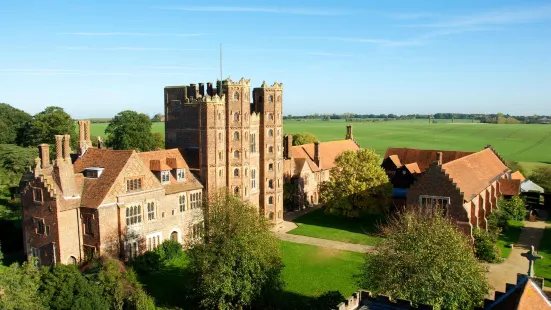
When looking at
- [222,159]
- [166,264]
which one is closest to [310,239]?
[222,159]

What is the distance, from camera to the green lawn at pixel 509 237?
44688mm

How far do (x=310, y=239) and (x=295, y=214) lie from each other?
12.8m

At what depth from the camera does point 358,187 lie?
54344 millimetres

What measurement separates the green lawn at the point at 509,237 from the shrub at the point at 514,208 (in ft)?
2.91

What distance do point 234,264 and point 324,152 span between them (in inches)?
1864

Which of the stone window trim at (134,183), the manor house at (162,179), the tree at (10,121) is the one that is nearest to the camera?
the manor house at (162,179)

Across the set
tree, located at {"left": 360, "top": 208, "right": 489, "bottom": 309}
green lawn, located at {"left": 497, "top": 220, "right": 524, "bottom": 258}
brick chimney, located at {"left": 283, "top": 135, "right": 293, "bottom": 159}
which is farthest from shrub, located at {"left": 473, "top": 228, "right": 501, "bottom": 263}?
brick chimney, located at {"left": 283, "top": 135, "right": 293, "bottom": 159}

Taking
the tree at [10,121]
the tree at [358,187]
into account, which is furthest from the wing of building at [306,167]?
the tree at [10,121]

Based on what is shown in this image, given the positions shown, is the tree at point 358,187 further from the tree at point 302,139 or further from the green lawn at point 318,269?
the tree at point 302,139

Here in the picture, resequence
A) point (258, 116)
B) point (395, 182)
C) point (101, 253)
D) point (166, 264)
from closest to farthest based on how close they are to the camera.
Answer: point (101, 253)
point (166, 264)
point (258, 116)
point (395, 182)

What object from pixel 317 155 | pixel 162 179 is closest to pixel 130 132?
pixel 317 155

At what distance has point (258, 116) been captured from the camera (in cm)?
5394

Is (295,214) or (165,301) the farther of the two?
(295,214)

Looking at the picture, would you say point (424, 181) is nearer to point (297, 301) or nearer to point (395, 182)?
point (395, 182)
